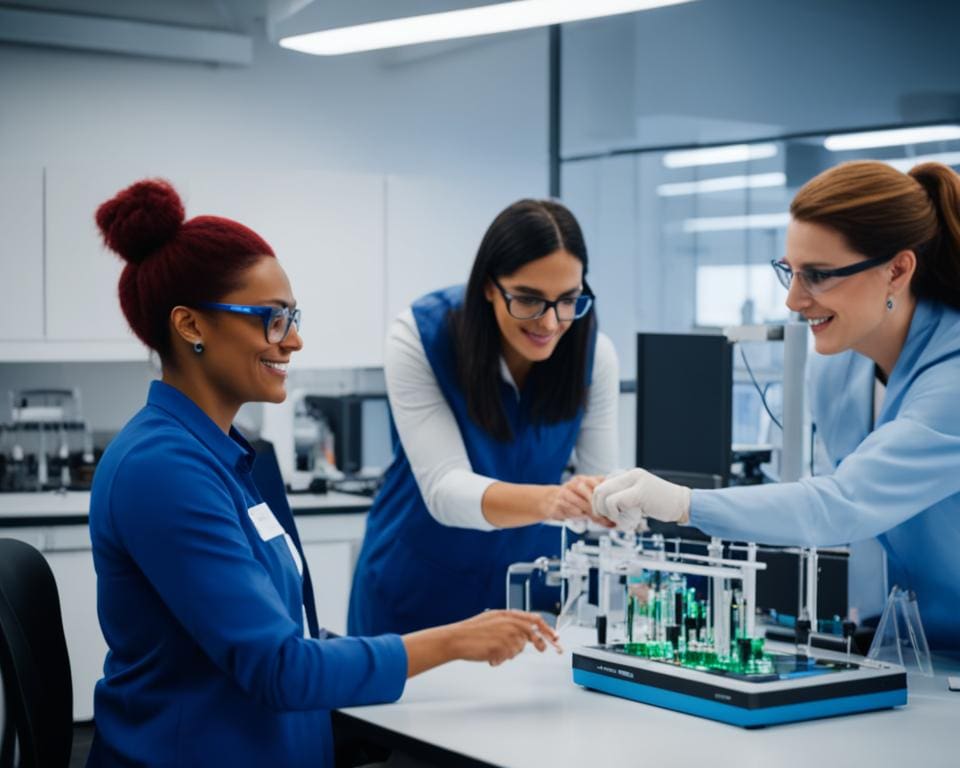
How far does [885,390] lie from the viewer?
220 cm

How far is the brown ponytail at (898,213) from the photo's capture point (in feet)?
6.79

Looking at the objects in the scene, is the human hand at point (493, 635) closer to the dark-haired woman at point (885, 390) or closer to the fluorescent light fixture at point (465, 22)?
the dark-haired woman at point (885, 390)

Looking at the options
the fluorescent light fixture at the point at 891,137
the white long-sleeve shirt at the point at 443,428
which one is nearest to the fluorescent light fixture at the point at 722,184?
the fluorescent light fixture at the point at 891,137

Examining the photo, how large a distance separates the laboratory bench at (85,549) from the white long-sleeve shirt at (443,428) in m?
2.29

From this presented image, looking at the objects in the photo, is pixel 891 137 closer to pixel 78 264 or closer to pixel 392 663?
pixel 78 264

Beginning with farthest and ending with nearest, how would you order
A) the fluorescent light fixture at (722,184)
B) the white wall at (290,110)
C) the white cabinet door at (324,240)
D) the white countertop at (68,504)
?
the white wall at (290,110), the fluorescent light fixture at (722,184), the white cabinet door at (324,240), the white countertop at (68,504)

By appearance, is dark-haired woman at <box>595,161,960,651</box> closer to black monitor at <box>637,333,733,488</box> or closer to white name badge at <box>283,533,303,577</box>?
black monitor at <box>637,333,733,488</box>

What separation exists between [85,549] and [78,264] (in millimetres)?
1186

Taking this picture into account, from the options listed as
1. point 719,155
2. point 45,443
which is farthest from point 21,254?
point 719,155

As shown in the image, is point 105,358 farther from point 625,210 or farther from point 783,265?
point 783,265

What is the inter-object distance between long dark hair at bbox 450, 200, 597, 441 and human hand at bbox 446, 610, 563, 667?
2.49ft

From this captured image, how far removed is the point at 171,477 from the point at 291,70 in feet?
17.3

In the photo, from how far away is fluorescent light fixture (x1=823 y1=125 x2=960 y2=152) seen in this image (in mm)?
4547

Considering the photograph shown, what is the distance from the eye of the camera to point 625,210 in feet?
20.8
